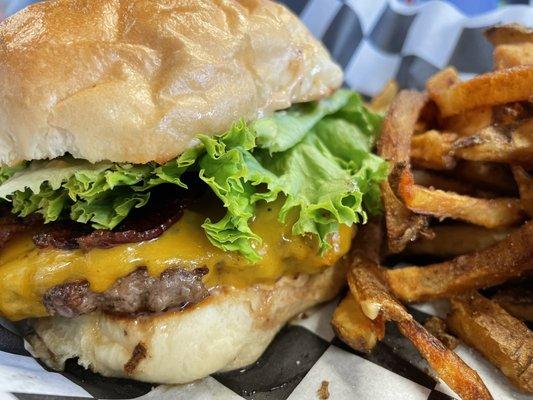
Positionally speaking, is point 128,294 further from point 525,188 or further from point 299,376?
point 525,188

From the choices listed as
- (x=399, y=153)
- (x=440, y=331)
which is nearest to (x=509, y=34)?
(x=399, y=153)

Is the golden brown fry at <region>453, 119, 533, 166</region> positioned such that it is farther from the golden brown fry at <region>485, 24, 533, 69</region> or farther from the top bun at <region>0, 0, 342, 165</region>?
the top bun at <region>0, 0, 342, 165</region>

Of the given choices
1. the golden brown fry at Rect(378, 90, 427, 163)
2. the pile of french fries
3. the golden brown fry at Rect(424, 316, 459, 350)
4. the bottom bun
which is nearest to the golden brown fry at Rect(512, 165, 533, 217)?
the pile of french fries

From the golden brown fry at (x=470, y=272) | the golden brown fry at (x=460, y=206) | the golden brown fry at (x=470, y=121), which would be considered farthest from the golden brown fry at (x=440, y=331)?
the golden brown fry at (x=470, y=121)

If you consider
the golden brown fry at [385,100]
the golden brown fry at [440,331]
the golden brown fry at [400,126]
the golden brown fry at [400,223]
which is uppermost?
the golden brown fry at [400,126]

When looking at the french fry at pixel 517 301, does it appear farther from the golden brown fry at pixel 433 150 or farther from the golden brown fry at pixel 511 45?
the golden brown fry at pixel 511 45

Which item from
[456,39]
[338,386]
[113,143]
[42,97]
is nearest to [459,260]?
[338,386]
